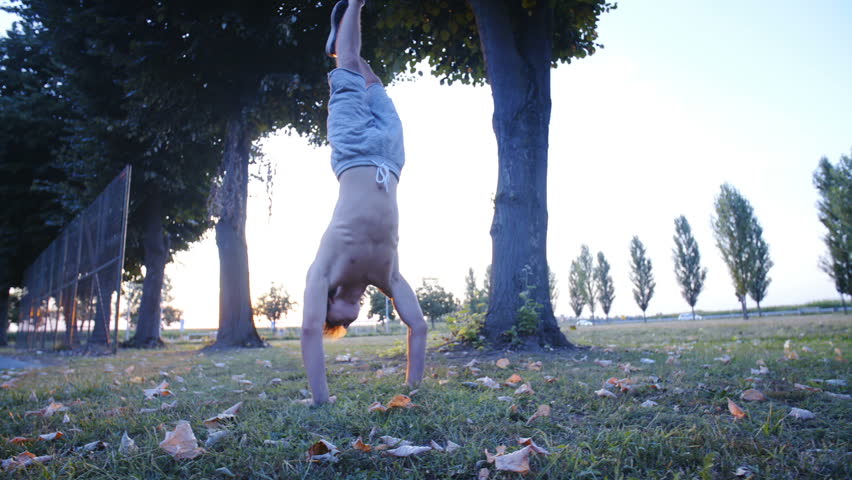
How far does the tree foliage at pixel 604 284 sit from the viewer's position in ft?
178

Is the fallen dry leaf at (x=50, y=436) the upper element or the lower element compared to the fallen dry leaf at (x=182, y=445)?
lower

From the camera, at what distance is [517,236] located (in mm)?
5934

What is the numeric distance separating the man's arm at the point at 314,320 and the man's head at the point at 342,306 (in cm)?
17

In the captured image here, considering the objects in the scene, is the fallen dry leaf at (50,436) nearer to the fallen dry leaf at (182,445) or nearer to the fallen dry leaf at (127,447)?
the fallen dry leaf at (127,447)

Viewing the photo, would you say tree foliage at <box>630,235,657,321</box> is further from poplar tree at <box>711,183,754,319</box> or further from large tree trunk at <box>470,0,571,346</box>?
large tree trunk at <box>470,0,571,346</box>

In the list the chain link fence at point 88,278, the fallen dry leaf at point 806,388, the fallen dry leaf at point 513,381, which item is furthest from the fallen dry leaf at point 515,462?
the chain link fence at point 88,278

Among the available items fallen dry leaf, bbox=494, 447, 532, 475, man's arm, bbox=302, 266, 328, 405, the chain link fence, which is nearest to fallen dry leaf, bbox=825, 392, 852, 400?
fallen dry leaf, bbox=494, 447, 532, 475

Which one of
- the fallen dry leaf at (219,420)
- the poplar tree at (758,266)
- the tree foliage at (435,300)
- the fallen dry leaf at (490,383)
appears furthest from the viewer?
the tree foliage at (435,300)

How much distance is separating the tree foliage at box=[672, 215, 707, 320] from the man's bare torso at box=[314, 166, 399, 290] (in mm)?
51016

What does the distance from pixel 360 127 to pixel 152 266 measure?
15132mm

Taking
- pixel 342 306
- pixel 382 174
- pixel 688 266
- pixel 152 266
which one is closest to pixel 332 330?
pixel 342 306

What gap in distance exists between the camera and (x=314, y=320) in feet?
8.09

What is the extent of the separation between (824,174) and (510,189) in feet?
138

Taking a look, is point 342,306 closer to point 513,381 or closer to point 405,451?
point 405,451
